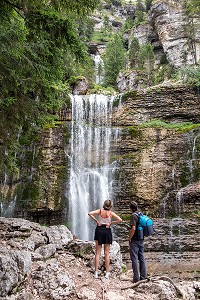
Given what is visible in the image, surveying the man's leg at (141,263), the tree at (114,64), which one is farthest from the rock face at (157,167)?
the tree at (114,64)

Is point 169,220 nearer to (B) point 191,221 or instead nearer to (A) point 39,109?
(B) point 191,221

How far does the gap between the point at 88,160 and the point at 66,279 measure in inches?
580

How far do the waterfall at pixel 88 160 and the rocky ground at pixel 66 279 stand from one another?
10125mm

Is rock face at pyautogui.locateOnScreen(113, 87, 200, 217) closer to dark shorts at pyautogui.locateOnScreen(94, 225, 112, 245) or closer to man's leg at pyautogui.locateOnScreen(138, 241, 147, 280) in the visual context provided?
man's leg at pyautogui.locateOnScreen(138, 241, 147, 280)

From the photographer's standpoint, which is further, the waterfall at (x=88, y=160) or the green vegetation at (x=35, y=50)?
the waterfall at (x=88, y=160)

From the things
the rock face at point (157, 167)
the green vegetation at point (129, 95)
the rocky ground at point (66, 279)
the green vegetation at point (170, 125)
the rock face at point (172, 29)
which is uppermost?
the rock face at point (172, 29)

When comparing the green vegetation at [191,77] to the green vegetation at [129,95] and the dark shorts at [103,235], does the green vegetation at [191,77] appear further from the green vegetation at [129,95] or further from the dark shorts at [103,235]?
the dark shorts at [103,235]

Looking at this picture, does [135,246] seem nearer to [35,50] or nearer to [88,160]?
[35,50]

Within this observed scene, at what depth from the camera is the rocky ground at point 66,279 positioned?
4.71m

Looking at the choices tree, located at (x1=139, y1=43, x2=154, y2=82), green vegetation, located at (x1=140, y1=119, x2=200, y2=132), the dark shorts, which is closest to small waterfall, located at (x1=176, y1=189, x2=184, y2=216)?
green vegetation, located at (x1=140, y1=119, x2=200, y2=132)

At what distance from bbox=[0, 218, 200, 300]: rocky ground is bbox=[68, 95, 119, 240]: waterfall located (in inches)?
399

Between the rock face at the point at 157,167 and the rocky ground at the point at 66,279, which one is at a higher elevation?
the rock face at the point at 157,167

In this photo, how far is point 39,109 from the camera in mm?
7969

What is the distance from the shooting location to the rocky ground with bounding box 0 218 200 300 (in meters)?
4.71
